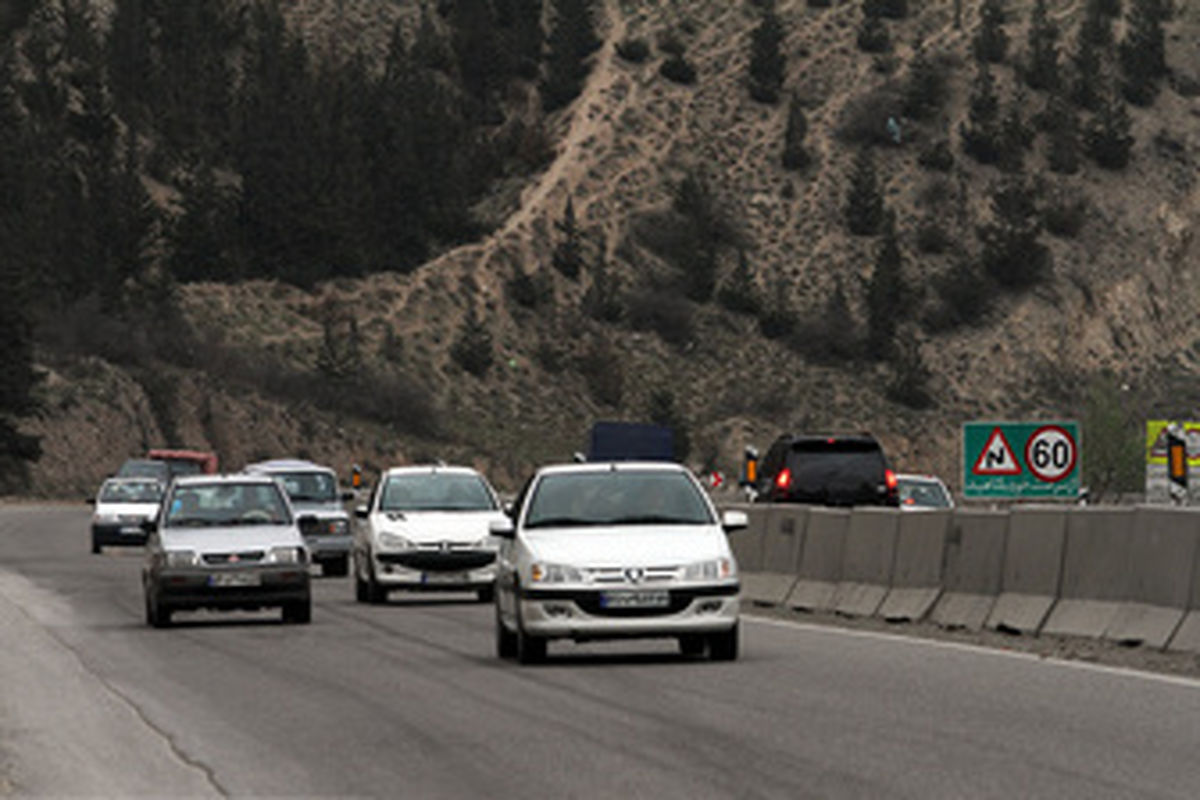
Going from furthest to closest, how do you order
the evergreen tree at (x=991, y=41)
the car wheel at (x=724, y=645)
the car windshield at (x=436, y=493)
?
the evergreen tree at (x=991, y=41) < the car windshield at (x=436, y=493) < the car wheel at (x=724, y=645)

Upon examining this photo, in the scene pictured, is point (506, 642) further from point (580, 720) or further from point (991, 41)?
point (991, 41)

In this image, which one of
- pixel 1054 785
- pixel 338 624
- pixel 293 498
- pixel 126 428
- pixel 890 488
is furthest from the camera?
pixel 126 428

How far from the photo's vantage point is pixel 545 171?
115 metres

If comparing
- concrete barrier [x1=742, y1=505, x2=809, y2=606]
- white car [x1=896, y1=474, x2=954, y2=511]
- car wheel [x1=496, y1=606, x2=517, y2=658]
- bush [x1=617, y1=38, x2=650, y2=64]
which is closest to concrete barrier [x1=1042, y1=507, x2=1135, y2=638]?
car wheel [x1=496, y1=606, x2=517, y2=658]

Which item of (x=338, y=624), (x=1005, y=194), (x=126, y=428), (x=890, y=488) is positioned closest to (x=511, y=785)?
(x=338, y=624)

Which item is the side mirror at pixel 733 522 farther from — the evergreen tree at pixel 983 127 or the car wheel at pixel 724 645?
the evergreen tree at pixel 983 127

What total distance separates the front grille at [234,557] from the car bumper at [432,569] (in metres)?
4.42

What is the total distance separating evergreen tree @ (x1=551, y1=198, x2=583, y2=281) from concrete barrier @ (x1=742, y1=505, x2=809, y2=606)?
78.3 metres

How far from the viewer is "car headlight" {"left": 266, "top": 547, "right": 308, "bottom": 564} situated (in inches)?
983

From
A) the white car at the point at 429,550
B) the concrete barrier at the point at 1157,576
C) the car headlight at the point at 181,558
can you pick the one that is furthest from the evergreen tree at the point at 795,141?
the concrete barrier at the point at 1157,576

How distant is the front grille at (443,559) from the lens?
2931 centimetres

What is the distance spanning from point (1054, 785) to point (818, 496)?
2099 centimetres

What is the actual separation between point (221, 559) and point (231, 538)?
354 millimetres

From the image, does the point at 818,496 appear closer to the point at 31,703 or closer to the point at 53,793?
the point at 31,703
